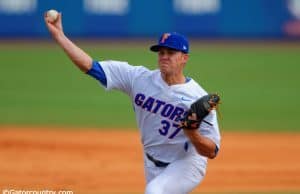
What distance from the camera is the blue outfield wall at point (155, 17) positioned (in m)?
25.3

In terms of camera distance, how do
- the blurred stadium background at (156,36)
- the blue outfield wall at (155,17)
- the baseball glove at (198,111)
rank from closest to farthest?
the baseball glove at (198,111) < the blurred stadium background at (156,36) < the blue outfield wall at (155,17)

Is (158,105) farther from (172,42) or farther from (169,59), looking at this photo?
(172,42)

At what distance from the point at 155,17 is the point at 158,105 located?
19063 millimetres

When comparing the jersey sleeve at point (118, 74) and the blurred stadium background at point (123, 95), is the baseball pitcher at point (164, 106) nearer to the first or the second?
the jersey sleeve at point (118, 74)

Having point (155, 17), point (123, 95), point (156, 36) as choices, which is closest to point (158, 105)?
point (123, 95)

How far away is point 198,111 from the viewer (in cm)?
603

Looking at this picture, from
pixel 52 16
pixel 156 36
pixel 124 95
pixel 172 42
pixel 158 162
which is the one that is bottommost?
pixel 156 36

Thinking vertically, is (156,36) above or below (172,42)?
below

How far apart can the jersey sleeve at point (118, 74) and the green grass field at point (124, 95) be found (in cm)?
855

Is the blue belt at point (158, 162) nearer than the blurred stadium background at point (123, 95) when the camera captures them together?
Yes

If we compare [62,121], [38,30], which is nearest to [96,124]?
[62,121]

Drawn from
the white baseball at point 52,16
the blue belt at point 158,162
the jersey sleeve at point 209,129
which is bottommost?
the blue belt at point 158,162

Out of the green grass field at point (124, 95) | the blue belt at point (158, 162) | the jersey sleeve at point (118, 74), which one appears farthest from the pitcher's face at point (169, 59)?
the green grass field at point (124, 95)

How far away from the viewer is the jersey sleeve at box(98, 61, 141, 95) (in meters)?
6.80
